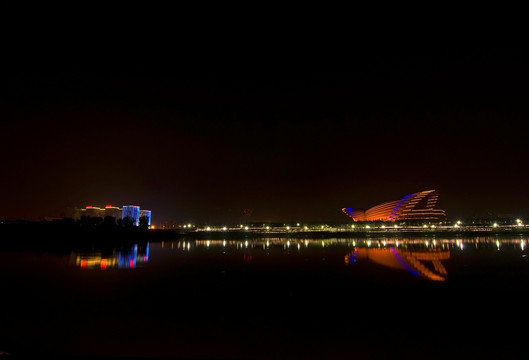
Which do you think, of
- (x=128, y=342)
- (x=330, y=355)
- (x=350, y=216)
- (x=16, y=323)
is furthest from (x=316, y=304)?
(x=350, y=216)

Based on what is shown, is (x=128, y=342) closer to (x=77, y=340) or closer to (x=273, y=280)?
(x=77, y=340)

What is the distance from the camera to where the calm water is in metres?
6.56

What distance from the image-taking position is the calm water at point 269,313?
21.5 feet

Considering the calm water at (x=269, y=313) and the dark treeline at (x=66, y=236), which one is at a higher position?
the dark treeline at (x=66, y=236)

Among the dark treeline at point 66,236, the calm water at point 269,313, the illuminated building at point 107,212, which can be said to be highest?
the illuminated building at point 107,212

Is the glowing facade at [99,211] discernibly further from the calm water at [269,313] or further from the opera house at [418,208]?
the calm water at [269,313]

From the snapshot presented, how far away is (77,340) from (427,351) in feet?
20.7

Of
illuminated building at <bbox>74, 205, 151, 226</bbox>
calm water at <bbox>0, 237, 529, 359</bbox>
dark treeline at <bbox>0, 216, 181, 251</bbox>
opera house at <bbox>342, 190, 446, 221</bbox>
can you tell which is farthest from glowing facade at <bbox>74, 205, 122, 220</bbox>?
calm water at <bbox>0, 237, 529, 359</bbox>

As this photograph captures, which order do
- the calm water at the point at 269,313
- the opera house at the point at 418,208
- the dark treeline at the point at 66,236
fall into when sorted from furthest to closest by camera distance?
the opera house at the point at 418,208
the dark treeline at the point at 66,236
the calm water at the point at 269,313

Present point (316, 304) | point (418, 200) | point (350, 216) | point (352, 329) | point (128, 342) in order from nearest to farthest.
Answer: point (128, 342)
point (352, 329)
point (316, 304)
point (418, 200)
point (350, 216)

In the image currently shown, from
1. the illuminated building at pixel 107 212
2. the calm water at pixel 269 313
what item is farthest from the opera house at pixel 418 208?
the calm water at pixel 269 313

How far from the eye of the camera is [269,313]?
8.76 metres

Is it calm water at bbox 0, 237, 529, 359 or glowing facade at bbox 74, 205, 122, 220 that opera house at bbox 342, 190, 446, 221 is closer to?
glowing facade at bbox 74, 205, 122, 220

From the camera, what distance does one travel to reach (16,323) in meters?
7.92
